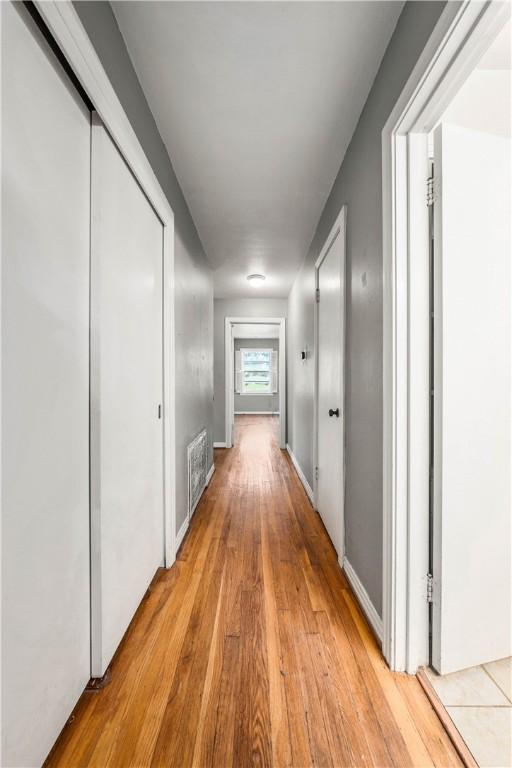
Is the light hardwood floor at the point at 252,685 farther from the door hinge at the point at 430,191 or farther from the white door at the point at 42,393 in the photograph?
the door hinge at the point at 430,191

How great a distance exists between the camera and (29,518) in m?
0.86

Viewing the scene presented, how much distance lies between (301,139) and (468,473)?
1.84 m

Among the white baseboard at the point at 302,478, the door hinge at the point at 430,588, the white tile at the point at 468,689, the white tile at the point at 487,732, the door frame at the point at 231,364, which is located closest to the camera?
the white tile at the point at 487,732

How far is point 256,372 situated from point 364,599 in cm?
821

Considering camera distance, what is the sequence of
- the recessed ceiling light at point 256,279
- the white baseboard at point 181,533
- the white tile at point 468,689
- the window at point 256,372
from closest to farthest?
the white tile at point 468,689 < the white baseboard at point 181,533 < the recessed ceiling light at point 256,279 < the window at point 256,372

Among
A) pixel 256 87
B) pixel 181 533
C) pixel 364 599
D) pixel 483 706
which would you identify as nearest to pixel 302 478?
pixel 181 533

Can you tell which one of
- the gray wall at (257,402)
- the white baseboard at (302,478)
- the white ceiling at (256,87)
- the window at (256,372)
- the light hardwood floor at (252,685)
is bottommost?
the light hardwood floor at (252,685)

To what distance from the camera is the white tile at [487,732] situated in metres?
0.95

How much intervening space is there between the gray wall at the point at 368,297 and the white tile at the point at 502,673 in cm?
41

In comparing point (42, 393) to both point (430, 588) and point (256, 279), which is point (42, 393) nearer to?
point (430, 588)

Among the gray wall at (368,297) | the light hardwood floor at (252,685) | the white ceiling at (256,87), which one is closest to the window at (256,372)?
the white ceiling at (256,87)

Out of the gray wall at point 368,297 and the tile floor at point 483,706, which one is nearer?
the tile floor at point 483,706

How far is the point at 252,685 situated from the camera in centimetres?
118

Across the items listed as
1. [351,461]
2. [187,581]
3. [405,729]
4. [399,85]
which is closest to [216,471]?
[187,581]
